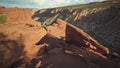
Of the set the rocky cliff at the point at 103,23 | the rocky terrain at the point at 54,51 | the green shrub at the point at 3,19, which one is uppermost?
the rocky terrain at the point at 54,51

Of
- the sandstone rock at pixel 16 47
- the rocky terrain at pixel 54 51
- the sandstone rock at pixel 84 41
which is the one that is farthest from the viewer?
the sandstone rock at pixel 84 41

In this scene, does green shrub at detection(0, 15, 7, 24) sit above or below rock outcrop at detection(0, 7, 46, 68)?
below

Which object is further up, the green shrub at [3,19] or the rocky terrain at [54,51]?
the rocky terrain at [54,51]

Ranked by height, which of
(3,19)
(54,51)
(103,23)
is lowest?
(103,23)

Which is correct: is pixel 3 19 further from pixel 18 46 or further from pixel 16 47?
pixel 16 47

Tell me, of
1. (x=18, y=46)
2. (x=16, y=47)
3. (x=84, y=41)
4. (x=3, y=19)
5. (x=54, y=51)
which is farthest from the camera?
(x=3, y=19)

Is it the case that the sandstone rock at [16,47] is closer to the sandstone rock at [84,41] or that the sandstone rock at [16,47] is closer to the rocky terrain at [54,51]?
the rocky terrain at [54,51]

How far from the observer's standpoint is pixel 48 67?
42.7 ft

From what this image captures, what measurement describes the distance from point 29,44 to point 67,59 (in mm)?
5808

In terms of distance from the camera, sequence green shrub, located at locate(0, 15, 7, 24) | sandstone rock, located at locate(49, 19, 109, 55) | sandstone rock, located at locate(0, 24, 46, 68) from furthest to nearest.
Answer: green shrub, located at locate(0, 15, 7, 24) < sandstone rock, located at locate(49, 19, 109, 55) < sandstone rock, located at locate(0, 24, 46, 68)

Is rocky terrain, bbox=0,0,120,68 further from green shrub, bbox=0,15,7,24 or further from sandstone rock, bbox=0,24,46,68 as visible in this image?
green shrub, bbox=0,15,7,24

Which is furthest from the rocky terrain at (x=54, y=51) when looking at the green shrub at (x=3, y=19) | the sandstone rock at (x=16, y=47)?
the green shrub at (x=3, y=19)

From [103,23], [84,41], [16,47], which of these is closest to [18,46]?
[16,47]

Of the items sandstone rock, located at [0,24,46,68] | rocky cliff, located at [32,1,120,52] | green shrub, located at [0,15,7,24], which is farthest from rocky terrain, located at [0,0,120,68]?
green shrub, located at [0,15,7,24]
